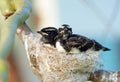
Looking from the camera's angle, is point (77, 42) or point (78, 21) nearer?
point (77, 42)

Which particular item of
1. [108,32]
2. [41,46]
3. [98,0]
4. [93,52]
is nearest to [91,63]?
[93,52]

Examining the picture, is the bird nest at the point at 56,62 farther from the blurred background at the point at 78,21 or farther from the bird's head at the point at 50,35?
the blurred background at the point at 78,21

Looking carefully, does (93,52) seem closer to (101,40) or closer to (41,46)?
(41,46)

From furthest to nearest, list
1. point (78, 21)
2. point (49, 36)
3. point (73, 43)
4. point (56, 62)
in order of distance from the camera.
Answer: point (78, 21) < point (56, 62) < point (49, 36) < point (73, 43)

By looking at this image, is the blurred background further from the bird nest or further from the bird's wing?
the bird's wing

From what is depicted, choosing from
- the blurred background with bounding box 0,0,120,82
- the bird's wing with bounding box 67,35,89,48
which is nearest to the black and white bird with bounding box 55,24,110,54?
the bird's wing with bounding box 67,35,89,48

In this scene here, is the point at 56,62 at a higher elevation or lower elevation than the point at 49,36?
lower

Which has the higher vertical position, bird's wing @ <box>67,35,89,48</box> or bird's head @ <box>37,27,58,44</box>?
bird's head @ <box>37,27,58,44</box>

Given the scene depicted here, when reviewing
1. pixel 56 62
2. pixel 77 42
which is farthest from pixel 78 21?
pixel 77 42

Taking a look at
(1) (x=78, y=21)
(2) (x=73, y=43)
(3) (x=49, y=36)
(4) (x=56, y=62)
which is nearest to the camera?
(2) (x=73, y=43)

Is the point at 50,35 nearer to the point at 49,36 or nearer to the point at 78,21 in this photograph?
the point at 49,36
